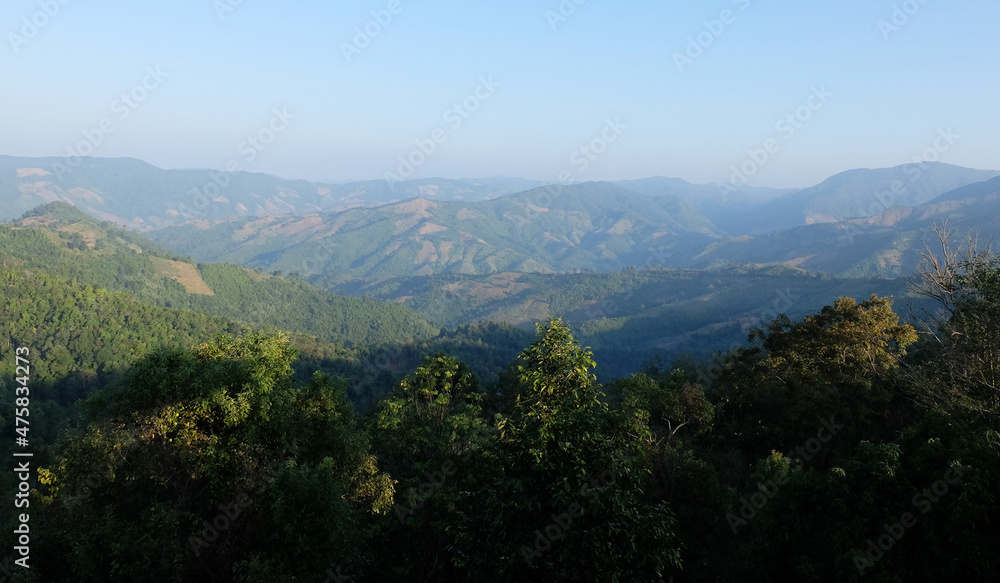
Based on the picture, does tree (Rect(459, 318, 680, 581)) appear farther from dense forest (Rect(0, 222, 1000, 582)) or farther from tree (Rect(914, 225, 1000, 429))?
tree (Rect(914, 225, 1000, 429))

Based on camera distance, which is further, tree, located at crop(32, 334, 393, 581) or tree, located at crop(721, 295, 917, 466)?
tree, located at crop(721, 295, 917, 466)

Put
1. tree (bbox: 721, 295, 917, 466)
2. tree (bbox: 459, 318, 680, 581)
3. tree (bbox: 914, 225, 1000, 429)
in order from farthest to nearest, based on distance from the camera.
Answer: tree (bbox: 721, 295, 917, 466) < tree (bbox: 914, 225, 1000, 429) < tree (bbox: 459, 318, 680, 581)

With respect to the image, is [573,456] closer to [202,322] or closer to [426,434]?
[426,434]

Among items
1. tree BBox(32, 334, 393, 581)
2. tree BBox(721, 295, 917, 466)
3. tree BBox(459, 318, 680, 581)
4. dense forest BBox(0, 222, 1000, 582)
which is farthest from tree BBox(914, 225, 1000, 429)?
tree BBox(32, 334, 393, 581)

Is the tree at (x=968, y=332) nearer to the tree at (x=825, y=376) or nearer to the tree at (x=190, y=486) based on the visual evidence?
the tree at (x=825, y=376)

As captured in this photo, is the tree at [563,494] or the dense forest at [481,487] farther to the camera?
the dense forest at [481,487]

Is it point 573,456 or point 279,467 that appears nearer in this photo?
point 573,456

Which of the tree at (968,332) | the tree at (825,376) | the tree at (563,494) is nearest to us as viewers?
the tree at (563,494)

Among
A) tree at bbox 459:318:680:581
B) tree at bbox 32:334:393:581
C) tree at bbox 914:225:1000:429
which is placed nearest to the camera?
tree at bbox 459:318:680:581

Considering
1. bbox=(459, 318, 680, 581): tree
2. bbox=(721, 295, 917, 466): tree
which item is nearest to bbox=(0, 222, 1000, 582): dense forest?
bbox=(459, 318, 680, 581): tree

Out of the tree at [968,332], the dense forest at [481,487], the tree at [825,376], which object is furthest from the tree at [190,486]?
the tree at [825,376]

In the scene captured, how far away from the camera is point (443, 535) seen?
1552 centimetres

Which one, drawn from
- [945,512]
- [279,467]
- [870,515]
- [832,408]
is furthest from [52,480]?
[832,408]

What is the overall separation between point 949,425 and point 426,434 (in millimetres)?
15606
